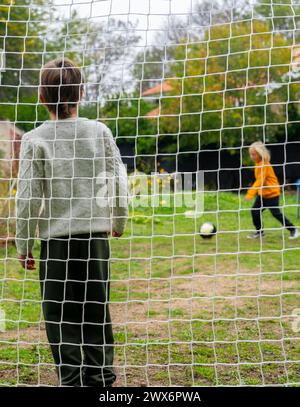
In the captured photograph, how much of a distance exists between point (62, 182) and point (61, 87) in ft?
1.33

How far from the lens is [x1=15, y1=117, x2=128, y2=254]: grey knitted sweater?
256 cm

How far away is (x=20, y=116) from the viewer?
14.8 m

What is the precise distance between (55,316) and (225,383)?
2.88ft

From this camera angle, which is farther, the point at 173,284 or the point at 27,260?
the point at 173,284

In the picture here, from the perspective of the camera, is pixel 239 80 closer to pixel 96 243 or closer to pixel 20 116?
pixel 20 116

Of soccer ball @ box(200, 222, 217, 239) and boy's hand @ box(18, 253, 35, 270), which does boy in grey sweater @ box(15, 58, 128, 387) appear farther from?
soccer ball @ box(200, 222, 217, 239)

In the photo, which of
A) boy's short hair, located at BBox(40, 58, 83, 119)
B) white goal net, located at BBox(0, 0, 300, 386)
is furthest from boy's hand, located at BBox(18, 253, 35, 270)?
boy's short hair, located at BBox(40, 58, 83, 119)

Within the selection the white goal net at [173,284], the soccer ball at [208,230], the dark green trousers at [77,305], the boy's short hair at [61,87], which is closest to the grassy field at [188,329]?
the white goal net at [173,284]

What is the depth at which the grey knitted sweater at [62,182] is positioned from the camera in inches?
101

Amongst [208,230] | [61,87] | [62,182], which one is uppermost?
[208,230]

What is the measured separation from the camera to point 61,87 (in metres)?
2.59

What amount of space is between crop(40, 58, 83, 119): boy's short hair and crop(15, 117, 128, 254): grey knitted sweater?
0.07m

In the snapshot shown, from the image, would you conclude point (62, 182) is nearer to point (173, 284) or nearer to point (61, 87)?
point (61, 87)

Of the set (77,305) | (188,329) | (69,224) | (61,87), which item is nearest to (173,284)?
(188,329)
